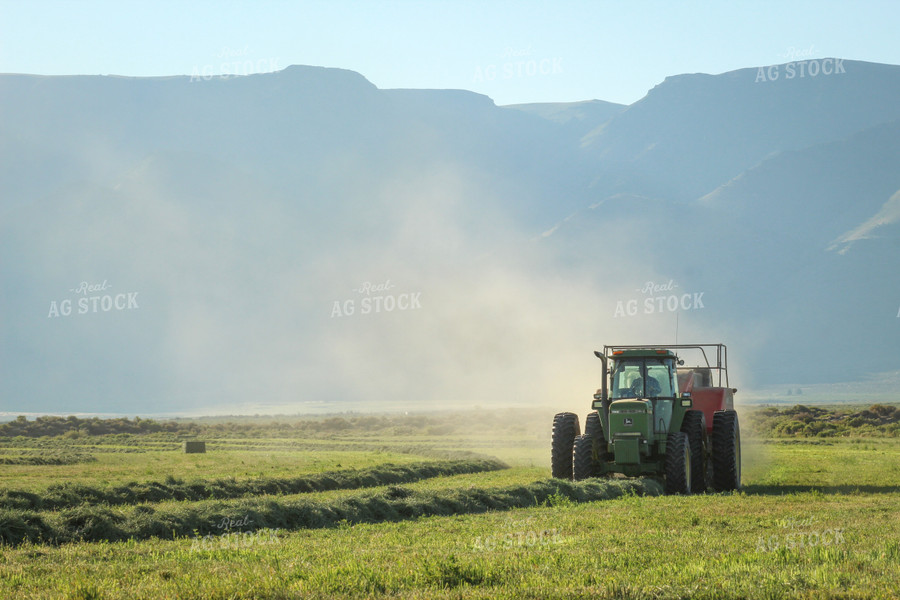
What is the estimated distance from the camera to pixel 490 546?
493 inches

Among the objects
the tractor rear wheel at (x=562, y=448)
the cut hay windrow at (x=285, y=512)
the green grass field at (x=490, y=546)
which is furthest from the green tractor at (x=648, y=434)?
the green grass field at (x=490, y=546)

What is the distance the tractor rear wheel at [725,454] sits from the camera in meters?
22.8

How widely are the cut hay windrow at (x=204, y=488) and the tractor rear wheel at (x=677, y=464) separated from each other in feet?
32.3

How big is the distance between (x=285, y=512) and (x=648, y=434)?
8.98 m

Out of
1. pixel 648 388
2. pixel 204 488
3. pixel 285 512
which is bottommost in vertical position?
pixel 204 488

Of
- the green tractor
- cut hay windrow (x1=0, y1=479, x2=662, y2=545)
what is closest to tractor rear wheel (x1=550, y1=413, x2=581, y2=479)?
the green tractor

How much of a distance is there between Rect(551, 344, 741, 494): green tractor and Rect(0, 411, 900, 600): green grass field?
95 centimetres

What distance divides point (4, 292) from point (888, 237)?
181 meters

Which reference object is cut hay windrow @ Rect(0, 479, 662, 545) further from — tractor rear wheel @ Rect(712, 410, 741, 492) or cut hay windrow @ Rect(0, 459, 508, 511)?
cut hay windrow @ Rect(0, 459, 508, 511)

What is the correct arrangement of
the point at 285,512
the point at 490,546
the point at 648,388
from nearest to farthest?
the point at 490,546 < the point at 285,512 < the point at 648,388

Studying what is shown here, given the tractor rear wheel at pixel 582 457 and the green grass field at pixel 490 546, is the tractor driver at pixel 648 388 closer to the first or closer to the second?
the tractor rear wheel at pixel 582 457

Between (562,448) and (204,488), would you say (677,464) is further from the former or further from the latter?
(204,488)

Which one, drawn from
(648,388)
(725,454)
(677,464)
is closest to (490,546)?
(677,464)

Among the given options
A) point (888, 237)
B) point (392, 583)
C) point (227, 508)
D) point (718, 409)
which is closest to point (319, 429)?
point (718, 409)
